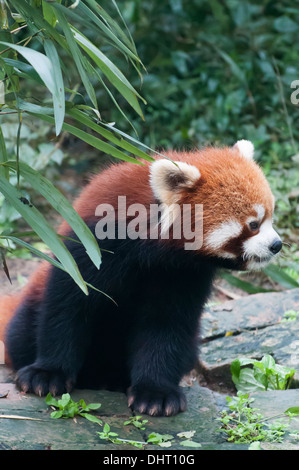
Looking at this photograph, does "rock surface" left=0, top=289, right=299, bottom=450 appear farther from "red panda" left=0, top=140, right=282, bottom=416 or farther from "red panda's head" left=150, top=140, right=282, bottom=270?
"red panda's head" left=150, top=140, right=282, bottom=270

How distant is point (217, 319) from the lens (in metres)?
4.46

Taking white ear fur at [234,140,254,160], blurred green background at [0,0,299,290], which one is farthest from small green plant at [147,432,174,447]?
blurred green background at [0,0,299,290]

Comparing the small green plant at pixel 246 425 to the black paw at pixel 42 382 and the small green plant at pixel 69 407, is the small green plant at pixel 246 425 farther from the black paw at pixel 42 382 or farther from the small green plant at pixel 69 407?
the black paw at pixel 42 382

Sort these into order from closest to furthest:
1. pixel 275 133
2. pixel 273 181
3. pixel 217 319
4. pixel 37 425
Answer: pixel 37 425, pixel 217 319, pixel 273 181, pixel 275 133

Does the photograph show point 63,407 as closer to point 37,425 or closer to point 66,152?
point 37,425

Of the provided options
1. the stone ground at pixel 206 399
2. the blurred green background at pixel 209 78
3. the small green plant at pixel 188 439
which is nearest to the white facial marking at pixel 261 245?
the stone ground at pixel 206 399

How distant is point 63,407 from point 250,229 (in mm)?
1262

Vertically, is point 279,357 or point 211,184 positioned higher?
point 211,184

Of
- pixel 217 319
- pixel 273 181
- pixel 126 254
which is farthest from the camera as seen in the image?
pixel 273 181

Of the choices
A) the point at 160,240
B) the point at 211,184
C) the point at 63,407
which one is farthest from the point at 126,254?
the point at 63,407

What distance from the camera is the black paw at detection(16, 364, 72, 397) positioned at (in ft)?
10.1

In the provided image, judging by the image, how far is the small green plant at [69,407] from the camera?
281 cm

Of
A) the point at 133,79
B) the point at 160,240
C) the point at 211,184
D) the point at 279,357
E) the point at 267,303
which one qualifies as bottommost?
the point at 279,357

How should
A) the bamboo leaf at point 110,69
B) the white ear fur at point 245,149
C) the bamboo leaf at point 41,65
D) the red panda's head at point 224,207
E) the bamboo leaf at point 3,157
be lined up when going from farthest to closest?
the white ear fur at point 245,149, the red panda's head at point 224,207, the bamboo leaf at point 3,157, the bamboo leaf at point 110,69, the bamboo leaf at point 41,65
